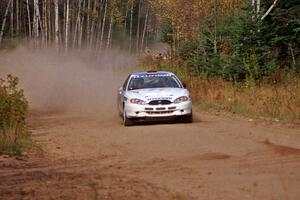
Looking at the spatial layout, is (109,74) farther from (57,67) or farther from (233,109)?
(233,109)

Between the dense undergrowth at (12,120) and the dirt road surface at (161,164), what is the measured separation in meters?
0.57

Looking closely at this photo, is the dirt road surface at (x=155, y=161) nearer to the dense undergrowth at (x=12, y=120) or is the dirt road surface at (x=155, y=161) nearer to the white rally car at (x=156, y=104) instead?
the white rally car at (x=156, y=104)

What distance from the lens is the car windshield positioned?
63.7 feet

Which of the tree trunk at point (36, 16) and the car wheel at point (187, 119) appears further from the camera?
the tree trunk at point (36, 16)

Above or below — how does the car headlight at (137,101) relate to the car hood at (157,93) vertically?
below

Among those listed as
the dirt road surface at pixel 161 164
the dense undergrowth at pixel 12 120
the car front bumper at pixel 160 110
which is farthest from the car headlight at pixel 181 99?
the dense undergrowth at pixel 12 120

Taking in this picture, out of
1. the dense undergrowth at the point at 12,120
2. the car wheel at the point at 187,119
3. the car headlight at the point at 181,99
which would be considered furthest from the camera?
the car wheel at the point at 187,119

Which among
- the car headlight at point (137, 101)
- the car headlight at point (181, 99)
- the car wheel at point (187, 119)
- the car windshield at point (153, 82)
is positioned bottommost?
the car wheel at point (187, 119)

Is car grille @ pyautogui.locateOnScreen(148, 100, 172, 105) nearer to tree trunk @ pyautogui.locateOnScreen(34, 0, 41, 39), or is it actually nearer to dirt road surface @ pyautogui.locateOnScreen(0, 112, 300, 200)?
dirt road surface @ pyautogui.locateOnScreen(0, 112, 300, 200)

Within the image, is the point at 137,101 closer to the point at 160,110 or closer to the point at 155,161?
the point at 160,110

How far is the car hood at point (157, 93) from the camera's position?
59.0ft

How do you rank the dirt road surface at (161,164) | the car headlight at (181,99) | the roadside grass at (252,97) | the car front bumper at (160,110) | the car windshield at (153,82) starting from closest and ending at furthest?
1. the dirt road surface at (161,164)
2. the car front bumper at (160,110)
3. the car headlight at (181,99)
4. the roadside grass at (252,97)
5. the car windshield at (153,82)

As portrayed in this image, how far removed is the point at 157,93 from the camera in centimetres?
1819

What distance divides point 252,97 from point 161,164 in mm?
11288
